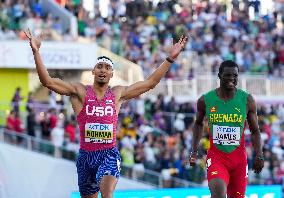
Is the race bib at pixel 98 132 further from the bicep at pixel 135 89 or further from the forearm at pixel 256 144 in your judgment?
the forearm at pixel 256 144

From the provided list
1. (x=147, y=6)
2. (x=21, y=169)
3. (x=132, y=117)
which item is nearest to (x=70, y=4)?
(x=147, y=6)

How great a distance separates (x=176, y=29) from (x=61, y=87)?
20.9 metres

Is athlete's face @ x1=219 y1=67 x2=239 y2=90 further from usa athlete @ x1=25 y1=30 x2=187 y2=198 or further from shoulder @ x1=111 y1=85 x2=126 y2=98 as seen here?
shoulder @ x1=111 y1=85 x2=126 y2=98

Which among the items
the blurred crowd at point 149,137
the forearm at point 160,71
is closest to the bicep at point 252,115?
the forearm at point 160,71

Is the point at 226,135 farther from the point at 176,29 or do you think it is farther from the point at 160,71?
the point at 176,29

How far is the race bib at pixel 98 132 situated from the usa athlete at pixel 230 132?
49.8 inches

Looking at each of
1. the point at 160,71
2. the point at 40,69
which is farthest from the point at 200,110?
the point at 40,69

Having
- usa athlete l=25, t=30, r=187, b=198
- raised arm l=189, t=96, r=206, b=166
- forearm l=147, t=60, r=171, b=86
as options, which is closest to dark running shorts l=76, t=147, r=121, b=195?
usa athlete l=25, t=30, r=187, b=198

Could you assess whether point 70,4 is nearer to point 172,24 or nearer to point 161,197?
point 172,24

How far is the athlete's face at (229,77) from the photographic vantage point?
13352 mm

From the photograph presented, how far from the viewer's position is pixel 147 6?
34.5 m

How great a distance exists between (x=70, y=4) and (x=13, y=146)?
30.4ft

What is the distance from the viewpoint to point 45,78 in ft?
41.7

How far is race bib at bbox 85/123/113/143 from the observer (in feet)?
42.8
